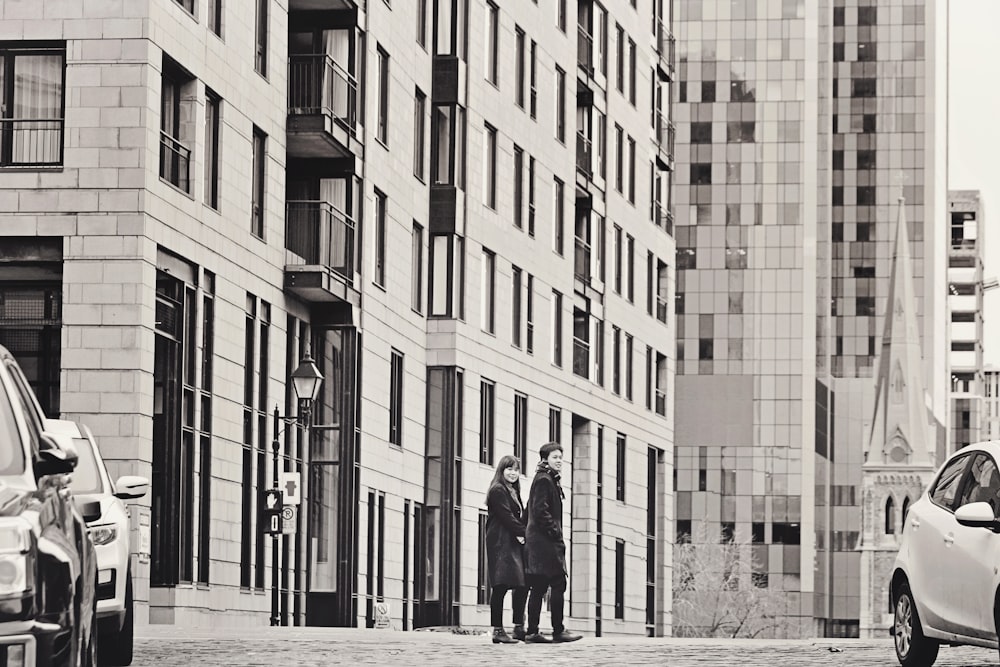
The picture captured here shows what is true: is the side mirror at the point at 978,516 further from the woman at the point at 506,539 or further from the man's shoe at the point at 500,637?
the man's shoe at the point at 500,637

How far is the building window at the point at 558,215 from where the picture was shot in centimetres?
5312

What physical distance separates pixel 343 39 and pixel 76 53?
10145 millimetres

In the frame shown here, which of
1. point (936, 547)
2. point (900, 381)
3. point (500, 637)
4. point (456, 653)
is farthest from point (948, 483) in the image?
point (900, 381)

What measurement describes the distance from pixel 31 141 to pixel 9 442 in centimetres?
2196

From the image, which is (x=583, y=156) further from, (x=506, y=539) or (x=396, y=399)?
(x=506, y=539)

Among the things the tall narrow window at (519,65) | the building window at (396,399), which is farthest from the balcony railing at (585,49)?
the building window at (396,399)

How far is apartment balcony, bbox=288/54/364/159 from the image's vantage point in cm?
3581

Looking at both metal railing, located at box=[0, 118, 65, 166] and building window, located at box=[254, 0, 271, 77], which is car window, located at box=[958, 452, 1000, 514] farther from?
building window, located at box=[254, 0, 271, 77]

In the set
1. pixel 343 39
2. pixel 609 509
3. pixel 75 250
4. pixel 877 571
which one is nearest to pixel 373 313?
pixel 343 39

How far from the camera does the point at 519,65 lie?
49.9 meters

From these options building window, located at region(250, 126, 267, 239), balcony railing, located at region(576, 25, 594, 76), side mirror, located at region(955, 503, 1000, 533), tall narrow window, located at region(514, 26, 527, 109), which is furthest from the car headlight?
balcony railing, located at region(576, 25, 594, 76)

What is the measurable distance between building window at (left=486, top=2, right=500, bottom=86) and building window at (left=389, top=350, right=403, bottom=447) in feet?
27.0

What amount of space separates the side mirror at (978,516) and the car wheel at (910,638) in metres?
2.20

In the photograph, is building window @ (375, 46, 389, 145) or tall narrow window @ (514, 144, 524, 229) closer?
building window @ (375, 46, 389, 145)
